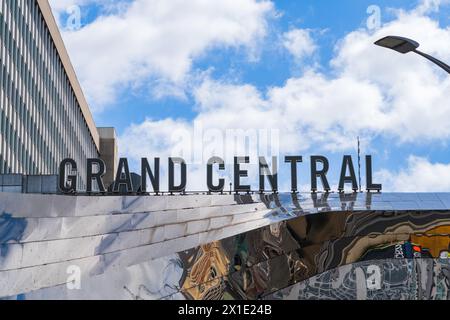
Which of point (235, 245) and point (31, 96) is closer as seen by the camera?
point (235, 245)

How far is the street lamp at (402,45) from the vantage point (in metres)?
20.7

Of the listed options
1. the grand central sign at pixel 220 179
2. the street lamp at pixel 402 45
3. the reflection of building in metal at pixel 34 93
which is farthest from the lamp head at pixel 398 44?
the reflection of building in metal at pixel 34 93

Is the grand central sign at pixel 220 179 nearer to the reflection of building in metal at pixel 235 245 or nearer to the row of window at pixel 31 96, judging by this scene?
the reflection of building in metal at pixel 235 245

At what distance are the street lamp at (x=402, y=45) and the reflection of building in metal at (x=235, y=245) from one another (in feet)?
38.2

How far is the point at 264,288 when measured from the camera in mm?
38688

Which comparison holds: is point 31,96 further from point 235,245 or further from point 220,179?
point 235,245

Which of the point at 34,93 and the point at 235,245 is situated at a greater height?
the point at 34,93

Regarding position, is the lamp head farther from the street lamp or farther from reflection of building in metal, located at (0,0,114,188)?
reflection of building in metal, located at (0,0,114,188)

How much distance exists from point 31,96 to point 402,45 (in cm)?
5702

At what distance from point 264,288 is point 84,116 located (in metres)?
71.8

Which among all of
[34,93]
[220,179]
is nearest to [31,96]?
[34,93]

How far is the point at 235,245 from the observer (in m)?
36.6

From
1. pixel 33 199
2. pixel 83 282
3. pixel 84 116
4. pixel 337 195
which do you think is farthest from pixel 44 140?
pixel 83 282
